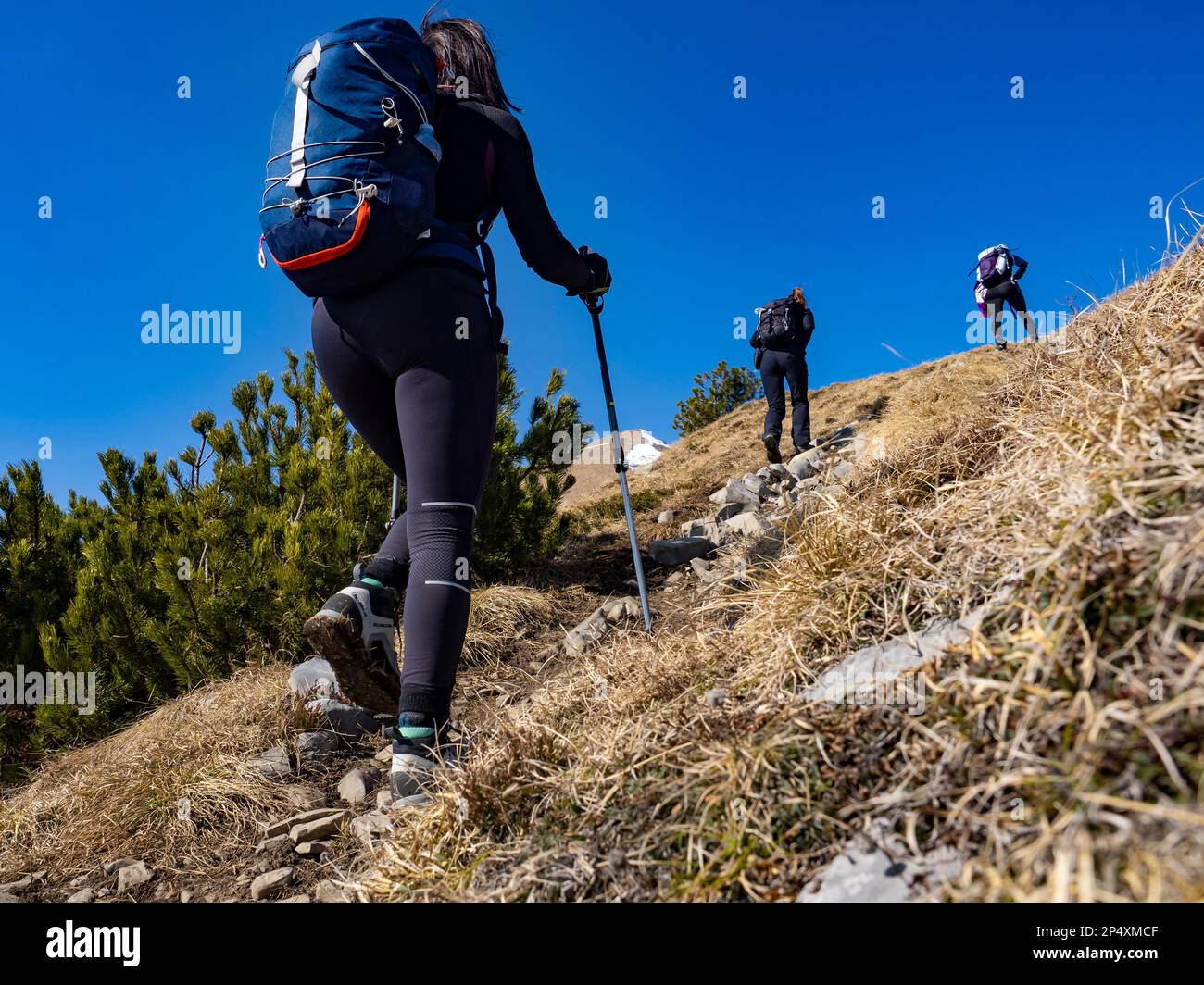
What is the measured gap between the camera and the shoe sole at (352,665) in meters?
2.54

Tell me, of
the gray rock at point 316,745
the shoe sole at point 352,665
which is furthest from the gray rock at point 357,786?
the shoe sole at point 352,665

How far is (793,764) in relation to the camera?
149 cm

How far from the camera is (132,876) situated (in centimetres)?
270

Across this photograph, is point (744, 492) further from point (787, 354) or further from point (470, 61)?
point (470, 61)

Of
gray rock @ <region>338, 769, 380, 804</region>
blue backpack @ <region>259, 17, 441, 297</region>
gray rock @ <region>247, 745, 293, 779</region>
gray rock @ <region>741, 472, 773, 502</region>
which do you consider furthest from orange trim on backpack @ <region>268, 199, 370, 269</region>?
gray rock @ <region>741, 472, 773, 502</region>

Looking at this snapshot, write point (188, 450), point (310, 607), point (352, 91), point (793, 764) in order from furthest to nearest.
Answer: point (188, 450) → point (310, 607) → point (352, 91) → point (793, 764)

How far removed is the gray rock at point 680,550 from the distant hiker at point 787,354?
16.0 ft

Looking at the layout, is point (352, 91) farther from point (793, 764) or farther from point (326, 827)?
point (326, 827)

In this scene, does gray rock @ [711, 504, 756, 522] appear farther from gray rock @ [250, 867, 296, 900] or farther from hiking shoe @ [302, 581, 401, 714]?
gray rock @ [250, 867, 296, 900]

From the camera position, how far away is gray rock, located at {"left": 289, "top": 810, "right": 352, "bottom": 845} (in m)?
2.70

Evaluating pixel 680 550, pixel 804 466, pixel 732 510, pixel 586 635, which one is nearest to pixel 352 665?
pixel 586 635

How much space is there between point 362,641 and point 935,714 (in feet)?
6.24
